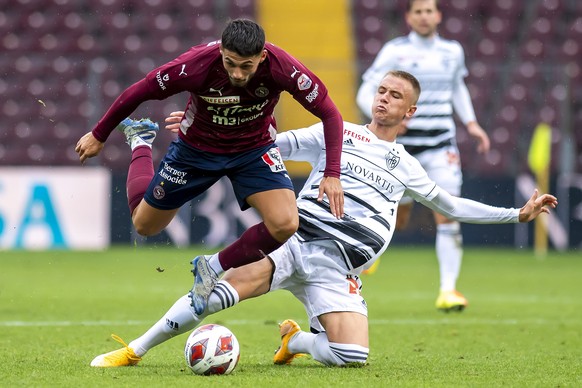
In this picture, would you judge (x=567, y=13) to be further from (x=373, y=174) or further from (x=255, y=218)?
(x=373, y=174)

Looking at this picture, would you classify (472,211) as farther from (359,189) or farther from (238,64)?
(238,64)

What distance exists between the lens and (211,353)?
452 cm

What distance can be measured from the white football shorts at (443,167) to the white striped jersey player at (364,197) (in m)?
2.50

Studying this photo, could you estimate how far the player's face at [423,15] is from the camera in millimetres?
7977

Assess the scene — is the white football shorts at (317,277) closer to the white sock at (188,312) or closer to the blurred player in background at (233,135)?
the blurred player in background at (233,135)

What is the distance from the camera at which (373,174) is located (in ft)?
17.3

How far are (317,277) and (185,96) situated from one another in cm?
826

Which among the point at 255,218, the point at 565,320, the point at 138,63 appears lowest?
the point at 255,218

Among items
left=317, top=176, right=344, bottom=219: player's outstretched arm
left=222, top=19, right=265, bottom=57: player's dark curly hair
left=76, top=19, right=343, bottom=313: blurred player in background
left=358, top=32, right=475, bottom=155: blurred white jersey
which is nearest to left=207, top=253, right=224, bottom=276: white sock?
left=76, top=19, right=343, bottom=313: blurred player in background

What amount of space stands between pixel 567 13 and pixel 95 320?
1202 centimetres

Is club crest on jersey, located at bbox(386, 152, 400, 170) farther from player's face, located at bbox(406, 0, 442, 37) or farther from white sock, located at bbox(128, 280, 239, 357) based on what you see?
player's face, located at bbox(406, 0, 442, 37)

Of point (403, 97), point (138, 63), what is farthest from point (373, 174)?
point (138, 63)

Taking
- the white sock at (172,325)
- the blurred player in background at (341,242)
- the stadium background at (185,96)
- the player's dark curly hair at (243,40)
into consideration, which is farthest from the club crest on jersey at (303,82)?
the stadium background at (185,96)

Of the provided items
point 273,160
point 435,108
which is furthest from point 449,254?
point 273,160
